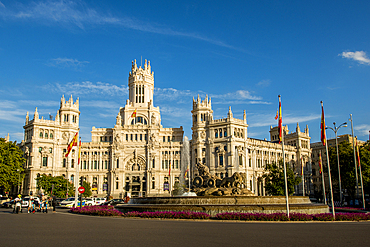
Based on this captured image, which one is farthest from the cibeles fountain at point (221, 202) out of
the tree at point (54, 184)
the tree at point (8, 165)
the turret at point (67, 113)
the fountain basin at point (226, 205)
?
the turret at point (67, 113)

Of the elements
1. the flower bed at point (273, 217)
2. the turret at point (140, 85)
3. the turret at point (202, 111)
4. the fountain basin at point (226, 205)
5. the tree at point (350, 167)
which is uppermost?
the turret at point (140, 85)

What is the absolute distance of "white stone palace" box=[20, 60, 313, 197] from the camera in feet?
317

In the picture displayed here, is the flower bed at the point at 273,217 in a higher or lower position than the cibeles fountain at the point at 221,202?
lower

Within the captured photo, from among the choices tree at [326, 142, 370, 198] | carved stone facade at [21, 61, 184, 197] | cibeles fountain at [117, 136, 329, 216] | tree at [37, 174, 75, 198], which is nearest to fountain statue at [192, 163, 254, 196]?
cibeles fountain at [117, 136, 329, 216]

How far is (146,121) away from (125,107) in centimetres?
853

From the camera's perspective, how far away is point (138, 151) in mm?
102938

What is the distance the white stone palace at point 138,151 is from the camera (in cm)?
9669

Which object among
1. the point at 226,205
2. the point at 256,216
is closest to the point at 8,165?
the point at 226,205

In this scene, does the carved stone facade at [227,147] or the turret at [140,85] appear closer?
the carved stone facade at [227,147]

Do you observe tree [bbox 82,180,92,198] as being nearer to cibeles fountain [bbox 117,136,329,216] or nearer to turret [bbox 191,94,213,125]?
turret [bbox 191,94,213,125]

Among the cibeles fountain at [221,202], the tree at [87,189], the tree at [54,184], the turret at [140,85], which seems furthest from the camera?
the turret at [140,85]

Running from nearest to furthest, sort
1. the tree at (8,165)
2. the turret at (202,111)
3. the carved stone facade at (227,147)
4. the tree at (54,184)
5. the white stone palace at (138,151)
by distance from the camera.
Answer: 1. the tree at (8,165)
2. the tree at (54,184)
3. the carved stone facade at (227,147)
4. the white stone palace at (138,151)
5. the turret at (202,111)

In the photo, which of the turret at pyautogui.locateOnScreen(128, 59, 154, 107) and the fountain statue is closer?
the fountain statue

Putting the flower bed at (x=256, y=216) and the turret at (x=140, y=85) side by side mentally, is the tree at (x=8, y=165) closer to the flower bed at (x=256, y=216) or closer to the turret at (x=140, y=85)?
the turret at (x=140, y=85)
